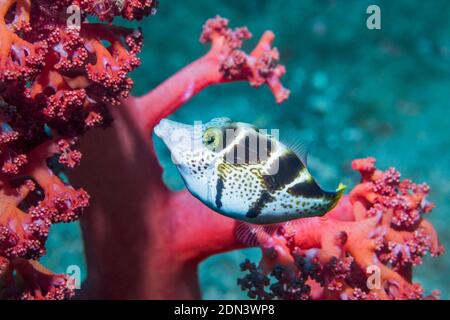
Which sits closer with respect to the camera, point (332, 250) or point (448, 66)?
point (332, 250)

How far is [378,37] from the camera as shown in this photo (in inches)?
282

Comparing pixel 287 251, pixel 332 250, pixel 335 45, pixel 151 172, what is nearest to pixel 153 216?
pixel 151 172

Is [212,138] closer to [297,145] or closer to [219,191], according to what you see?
[219,191]

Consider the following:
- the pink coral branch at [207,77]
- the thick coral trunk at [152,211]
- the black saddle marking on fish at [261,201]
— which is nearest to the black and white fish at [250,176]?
the black saddle marking on fish at [261,201]

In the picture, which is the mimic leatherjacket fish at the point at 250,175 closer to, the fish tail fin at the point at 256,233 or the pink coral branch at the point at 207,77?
the fish tail fin at the point at 256,233

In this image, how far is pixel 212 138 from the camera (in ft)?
7.70

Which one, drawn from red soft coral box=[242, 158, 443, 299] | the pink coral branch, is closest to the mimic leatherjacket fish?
red soft coral box=[242, 158, 443, 299]

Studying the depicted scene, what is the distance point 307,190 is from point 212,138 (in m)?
0.52

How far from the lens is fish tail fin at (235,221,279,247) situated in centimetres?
279

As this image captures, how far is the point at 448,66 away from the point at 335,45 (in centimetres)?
170

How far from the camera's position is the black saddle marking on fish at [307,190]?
2299 millimetres

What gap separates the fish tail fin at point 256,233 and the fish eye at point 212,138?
640mm

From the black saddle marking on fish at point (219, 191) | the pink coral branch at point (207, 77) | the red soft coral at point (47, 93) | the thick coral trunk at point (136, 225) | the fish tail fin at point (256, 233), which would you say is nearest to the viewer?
the red soft coral at point (47, 93)
